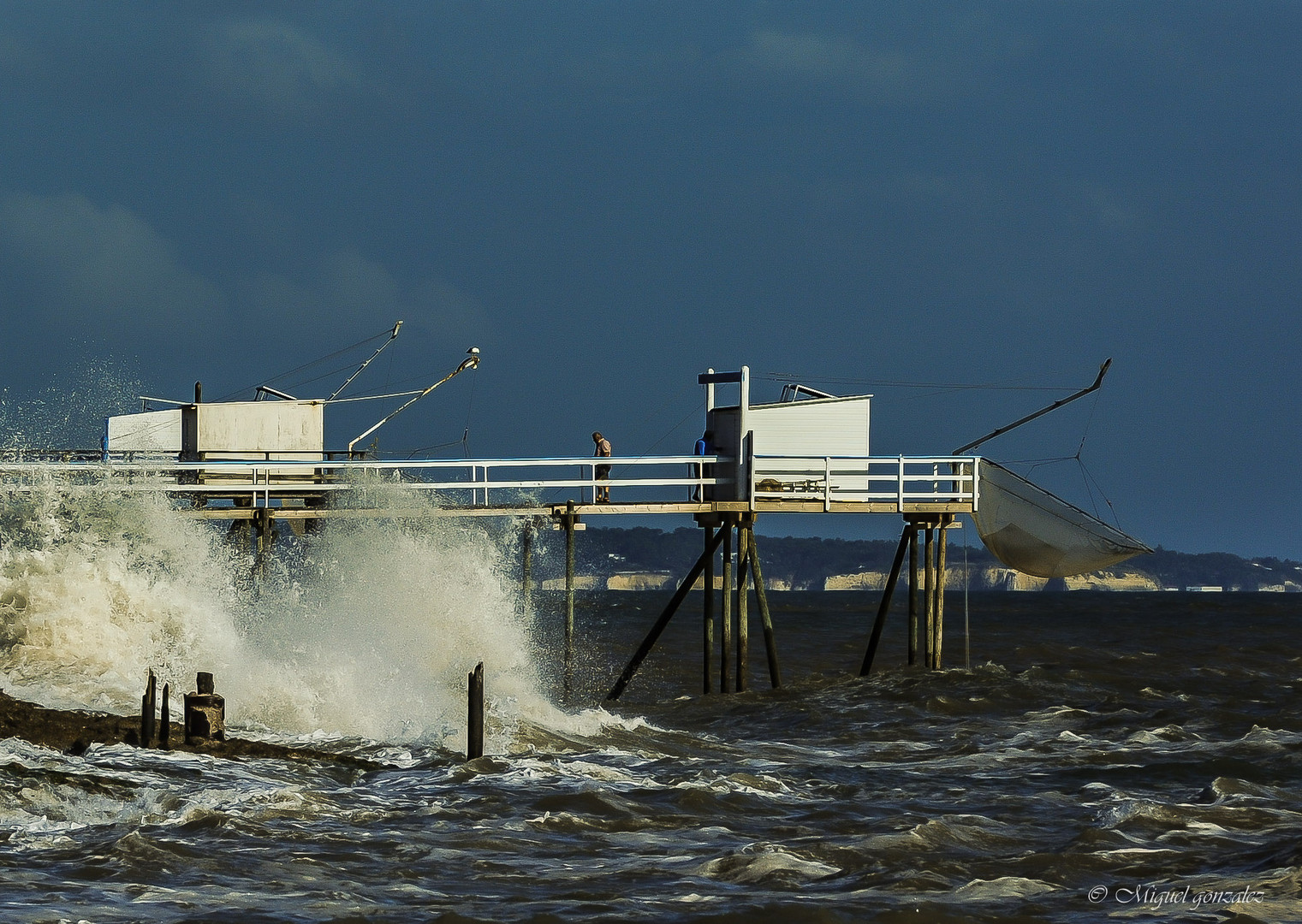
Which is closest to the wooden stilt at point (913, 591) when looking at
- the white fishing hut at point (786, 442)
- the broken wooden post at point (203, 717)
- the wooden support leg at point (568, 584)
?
the white fishing hut at point (786, 442)

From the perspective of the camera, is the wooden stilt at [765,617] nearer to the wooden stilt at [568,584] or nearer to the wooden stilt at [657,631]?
the wooden stilt at [657,631]

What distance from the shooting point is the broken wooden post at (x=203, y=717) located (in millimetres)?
13562

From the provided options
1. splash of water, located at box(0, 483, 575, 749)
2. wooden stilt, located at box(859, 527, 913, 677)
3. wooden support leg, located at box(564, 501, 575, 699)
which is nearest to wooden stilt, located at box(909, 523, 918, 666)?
wooden stilt, located at box(859, 527, 913, 677)

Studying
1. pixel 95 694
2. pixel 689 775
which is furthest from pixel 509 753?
pixel 95 694

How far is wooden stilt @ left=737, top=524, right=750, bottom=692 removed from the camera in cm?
2305

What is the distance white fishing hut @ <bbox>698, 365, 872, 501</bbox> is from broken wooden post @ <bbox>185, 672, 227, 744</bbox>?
11.0 m

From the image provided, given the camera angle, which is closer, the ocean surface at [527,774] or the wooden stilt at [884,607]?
the ocean surface at [527,774]

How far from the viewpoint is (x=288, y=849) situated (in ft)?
34.9

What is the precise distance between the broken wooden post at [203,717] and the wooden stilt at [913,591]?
14009 millimetres

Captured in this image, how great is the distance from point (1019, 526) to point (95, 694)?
16.6 meters

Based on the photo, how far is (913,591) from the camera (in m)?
25.3

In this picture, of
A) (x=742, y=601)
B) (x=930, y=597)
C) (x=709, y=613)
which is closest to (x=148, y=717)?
(x=742, y=601)

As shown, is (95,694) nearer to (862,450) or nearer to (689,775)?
(689,775)

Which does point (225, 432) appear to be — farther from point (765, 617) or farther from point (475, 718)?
point (475, 718)
